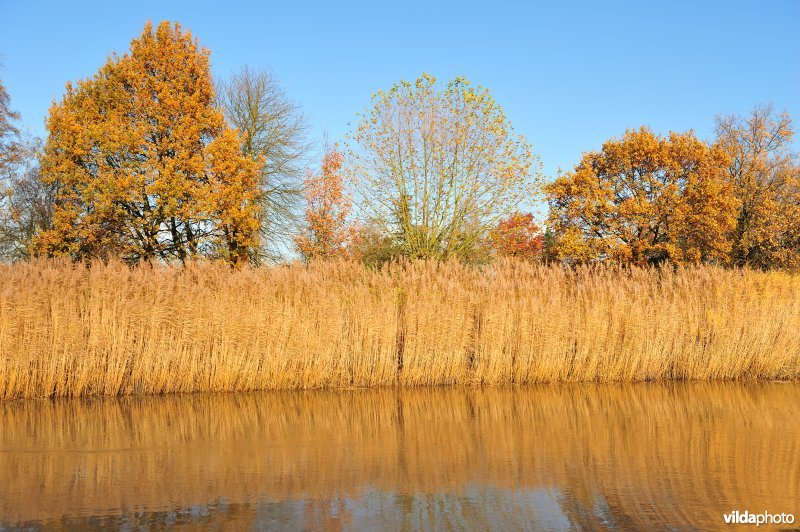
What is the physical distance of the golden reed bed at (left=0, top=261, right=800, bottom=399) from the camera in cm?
965

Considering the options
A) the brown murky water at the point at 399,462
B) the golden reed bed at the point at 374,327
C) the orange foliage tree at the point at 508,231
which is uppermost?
the orange foliage tree at the point at 508,231

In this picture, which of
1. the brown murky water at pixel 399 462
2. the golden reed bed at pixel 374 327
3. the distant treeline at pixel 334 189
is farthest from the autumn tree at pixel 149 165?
the brown murky water at pixel 399 462

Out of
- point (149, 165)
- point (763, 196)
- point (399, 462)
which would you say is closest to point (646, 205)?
point (763, 196)

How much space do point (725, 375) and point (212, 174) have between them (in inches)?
717

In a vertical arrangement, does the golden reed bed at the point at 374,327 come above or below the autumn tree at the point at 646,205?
below

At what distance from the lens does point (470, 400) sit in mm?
9492

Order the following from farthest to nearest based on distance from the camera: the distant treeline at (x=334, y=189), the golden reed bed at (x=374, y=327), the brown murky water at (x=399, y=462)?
the distant treeline at (x=334, y=189)
the golden reed bed at (x=374, y=327)
the brown murky water at (x=399, y=462)

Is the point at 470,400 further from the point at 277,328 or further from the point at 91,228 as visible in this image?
the point at 91,228

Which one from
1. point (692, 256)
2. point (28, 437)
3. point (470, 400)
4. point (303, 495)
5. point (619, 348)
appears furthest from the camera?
point (692, 256)

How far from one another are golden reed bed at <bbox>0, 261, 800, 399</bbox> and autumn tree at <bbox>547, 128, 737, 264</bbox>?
17.3 meters

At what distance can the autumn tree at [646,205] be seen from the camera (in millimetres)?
29094

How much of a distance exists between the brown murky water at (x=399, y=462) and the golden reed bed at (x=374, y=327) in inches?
27.3

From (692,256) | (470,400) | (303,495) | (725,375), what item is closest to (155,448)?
(303,495)

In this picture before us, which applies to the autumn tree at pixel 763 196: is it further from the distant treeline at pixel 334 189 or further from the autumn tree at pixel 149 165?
the autumn tree at pixel 149 165
